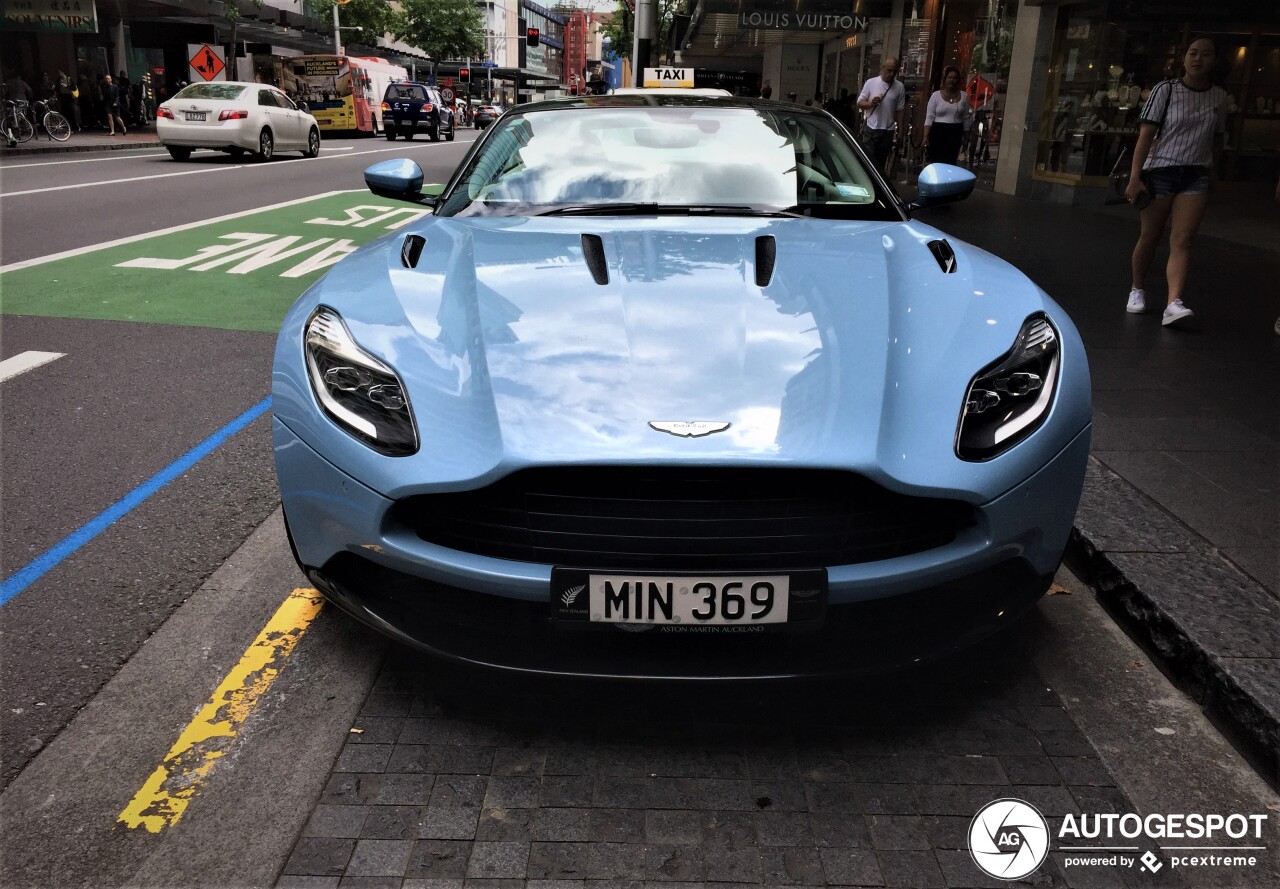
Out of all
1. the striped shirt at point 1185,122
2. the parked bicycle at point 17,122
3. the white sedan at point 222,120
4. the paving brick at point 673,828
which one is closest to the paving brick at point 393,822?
the paving brick at point 673,828

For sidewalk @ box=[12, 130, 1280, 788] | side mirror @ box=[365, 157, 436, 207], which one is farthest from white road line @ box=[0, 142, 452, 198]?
sidewalk @ box=[12, 130, 1280, 788]

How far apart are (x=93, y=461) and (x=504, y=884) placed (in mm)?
2934

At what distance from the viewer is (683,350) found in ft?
7.70

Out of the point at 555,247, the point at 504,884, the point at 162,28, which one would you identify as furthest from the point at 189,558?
the point at 162,28

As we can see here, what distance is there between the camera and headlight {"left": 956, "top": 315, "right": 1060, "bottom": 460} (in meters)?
2.22

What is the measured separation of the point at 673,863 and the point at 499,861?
1.07ft

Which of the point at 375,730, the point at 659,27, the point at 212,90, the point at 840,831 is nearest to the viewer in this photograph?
the point at 840,831

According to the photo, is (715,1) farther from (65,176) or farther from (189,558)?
(189,558)

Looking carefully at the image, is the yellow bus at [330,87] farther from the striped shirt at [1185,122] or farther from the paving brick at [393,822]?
the paving brick at [393,822]

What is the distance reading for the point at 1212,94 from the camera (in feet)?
→ 20.2

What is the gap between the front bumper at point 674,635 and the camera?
214 centimetres

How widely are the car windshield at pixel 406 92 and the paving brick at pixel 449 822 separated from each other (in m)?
38.3

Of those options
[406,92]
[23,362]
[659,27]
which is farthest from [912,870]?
[659,27]

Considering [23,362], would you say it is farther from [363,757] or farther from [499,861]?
[499,861]
